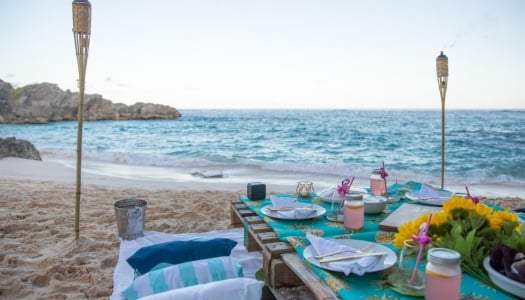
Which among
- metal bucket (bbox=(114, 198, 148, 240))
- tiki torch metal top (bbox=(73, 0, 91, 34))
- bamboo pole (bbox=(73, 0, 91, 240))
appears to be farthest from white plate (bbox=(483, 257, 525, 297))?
tiki torch metal top (bbox=(73, 0, 91, 34))

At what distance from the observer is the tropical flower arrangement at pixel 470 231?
1087 millimetres

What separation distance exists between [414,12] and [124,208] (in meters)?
9.86

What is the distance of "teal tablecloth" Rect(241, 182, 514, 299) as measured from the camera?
103cm

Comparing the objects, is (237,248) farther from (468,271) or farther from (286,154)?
(286,154)

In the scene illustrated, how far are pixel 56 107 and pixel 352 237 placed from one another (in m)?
40.1

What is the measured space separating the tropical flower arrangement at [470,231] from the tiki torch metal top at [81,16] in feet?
8.62

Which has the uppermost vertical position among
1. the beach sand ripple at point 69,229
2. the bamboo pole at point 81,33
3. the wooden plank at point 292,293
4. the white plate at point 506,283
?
the bamboo pole at point 81,33

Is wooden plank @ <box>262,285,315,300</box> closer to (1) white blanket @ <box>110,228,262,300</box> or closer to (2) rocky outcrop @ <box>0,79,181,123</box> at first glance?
(1) white blanket @ <box>110,228,262,300</box>

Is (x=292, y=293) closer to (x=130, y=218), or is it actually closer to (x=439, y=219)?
(x=439, y=219)

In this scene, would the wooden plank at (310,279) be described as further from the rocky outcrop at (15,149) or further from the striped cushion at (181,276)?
the rocky outcrop at (15,149)

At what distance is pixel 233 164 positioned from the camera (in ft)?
29.4

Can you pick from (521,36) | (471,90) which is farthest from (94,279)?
(471,90)

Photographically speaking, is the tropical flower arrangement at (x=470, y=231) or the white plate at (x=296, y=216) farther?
the white plate at (x=296, y=216)

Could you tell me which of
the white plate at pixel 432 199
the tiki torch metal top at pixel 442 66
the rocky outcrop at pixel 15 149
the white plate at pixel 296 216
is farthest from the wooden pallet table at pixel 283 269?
the rocky outcrop at pixel 15 149
